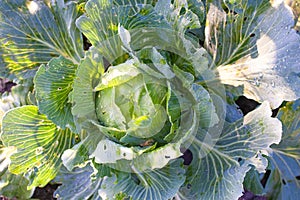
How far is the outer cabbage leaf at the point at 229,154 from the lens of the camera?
1.41 m

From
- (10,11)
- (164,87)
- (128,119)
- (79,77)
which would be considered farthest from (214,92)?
(10,11)

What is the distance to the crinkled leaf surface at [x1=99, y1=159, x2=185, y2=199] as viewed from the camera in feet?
4.88

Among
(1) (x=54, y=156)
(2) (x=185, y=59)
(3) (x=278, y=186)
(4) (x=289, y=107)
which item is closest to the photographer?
(2) (x=185, y=59)

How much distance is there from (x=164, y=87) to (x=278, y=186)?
0.88 m

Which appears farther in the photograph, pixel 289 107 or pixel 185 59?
pixel 289 107

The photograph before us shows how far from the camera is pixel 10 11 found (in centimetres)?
164

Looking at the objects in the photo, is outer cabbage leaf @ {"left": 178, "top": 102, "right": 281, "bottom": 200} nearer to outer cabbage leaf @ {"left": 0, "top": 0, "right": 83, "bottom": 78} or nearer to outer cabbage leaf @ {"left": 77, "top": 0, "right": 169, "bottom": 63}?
outer cabbage leaf @ {"left": 77, "top": 0, "right": 169, "bottom": 63}

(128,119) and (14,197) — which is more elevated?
(128,119)

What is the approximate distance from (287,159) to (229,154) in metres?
0.49

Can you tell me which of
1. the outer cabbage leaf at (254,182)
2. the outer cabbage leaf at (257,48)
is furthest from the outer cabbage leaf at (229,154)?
the outer cabbage leaf at (254,182)

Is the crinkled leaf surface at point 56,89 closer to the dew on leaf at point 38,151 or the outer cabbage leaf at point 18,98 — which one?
the dew on leaf at point 38,151

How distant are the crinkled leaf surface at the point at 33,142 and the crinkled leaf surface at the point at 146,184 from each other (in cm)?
23

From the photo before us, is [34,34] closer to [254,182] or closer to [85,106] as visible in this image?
[85,106]

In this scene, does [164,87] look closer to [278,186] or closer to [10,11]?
[10,11]
